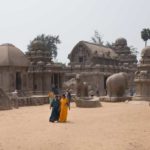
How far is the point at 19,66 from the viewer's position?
37.8 metres

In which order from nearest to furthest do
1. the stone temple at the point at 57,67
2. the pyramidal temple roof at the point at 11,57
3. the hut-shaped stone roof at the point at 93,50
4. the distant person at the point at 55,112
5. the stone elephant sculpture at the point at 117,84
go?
the distant person at the point at 55,112 → the stone elephant sculpture at the point at 117,84 → the pyramidal temple roof at the point at 11,57 → the stone temple at the point at 57,67 → the hut-shaped stone roof at the point at 93,50

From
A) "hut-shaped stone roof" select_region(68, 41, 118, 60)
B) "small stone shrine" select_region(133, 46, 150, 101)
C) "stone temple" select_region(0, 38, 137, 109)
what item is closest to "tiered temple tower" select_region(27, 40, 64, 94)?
"stone temple" select_region(0, 38, 137, 109)

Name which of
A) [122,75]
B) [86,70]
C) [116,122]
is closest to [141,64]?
[122,75]

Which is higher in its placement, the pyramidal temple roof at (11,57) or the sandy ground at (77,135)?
the pyramidal temple roof at (11,57)

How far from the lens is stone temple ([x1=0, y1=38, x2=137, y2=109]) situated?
123 ft

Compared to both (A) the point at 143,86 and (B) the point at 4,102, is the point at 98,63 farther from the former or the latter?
(B) the point at 4,102

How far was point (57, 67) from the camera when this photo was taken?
1756 inches

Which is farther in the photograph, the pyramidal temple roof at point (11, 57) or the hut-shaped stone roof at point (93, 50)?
the hut-shaped stone roof at point (93, 50)

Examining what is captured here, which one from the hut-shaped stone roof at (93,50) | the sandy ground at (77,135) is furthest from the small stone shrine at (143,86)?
the hut-shaped stone roof at (93,50)

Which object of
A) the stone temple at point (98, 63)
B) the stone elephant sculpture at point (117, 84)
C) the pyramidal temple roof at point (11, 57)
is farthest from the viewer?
the stone temple at point (98, 63)

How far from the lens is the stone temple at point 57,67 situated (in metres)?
37.6

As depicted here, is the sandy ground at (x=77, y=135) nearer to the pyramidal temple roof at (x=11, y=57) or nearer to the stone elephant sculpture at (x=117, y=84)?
the stone elephant sculpture at (x=117, y=84)

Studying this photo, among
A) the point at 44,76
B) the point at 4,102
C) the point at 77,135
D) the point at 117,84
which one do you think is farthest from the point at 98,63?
the point at 77,135

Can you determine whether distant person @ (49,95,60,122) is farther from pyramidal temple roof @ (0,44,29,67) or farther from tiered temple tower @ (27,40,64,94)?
tiered temple tower @ (27,40,64,94)
